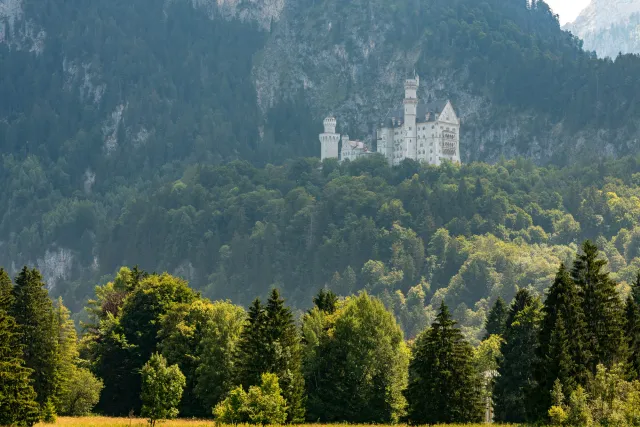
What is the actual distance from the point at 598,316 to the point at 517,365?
13.4m

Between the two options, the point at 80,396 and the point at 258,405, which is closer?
the point at 258,405

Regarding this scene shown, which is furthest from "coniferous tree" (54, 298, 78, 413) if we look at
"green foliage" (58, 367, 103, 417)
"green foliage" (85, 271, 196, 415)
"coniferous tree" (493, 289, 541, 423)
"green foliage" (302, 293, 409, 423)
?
"coniferous tree" (493, 289, 541, 423)

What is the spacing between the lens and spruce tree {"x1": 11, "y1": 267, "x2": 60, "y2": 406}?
95.1 m

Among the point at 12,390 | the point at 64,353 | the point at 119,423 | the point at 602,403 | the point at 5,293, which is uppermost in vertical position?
the point at 5,293

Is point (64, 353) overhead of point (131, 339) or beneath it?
beneath

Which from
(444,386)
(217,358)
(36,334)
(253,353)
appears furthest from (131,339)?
(444,386)

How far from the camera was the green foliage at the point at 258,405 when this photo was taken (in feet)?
280

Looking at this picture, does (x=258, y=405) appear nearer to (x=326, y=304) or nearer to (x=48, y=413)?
(x=48, y=413)

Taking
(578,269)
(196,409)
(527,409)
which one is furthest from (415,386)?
(196,409)

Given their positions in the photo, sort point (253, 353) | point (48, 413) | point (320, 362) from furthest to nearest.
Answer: point (320, 362), point (48, 413), point (253, 353)

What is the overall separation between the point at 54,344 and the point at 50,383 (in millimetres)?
2947

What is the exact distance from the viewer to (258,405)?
280 ft

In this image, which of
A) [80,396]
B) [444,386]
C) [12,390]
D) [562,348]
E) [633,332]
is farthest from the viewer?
[80,396]

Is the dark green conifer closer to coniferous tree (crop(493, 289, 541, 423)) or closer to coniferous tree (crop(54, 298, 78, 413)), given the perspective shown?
coniferous tree (crop(493, 289, 541, 423))
